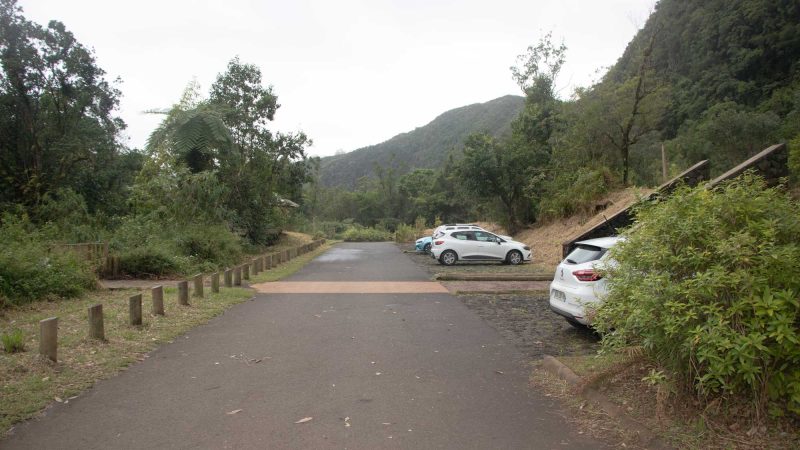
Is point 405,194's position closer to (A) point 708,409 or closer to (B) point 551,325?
(B) point 551,325

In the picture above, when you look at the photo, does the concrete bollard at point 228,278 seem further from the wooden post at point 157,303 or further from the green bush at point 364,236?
the green bush at point 364,236

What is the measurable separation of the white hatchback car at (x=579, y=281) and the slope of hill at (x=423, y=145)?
87307 millimetres

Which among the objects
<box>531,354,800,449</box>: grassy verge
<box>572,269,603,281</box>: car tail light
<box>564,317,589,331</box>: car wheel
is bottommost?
<box>564,317,589,331</box>: car wheel

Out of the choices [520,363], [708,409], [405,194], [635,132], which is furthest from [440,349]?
[405,194]

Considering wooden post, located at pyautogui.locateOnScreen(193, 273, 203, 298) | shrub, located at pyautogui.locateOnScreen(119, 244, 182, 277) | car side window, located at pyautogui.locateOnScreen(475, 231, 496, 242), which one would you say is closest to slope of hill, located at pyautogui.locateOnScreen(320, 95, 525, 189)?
car side window, located at pyautogui.locateOnScreen(475, 231, 496, 242)

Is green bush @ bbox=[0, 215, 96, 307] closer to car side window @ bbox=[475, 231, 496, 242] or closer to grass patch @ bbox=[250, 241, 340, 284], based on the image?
grass patch @ bbox=[250, 241, 340, 284]

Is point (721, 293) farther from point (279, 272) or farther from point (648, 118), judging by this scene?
point (648, 118)

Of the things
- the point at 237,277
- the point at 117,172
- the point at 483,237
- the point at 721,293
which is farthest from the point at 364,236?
the point at 721,293

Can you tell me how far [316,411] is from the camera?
5.02 meters

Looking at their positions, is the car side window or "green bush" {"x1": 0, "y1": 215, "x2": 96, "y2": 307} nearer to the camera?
"green bush" {"x1": 0, "y1": 215, "x2": 96, "y2": 307}

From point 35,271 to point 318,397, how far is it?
874cm

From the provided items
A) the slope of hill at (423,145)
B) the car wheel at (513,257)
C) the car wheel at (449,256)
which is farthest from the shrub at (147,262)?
the slope of hill at (423,145)

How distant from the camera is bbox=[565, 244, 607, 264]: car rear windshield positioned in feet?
26.5

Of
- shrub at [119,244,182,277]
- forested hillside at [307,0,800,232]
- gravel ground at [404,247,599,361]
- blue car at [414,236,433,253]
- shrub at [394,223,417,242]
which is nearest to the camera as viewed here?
gravel ground at [404,247,599,361]
